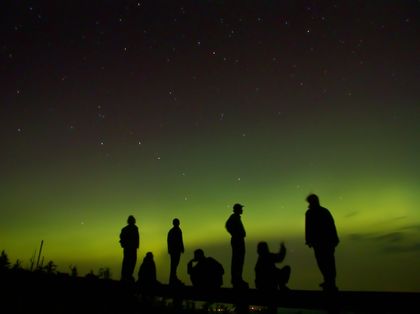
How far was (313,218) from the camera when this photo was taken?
685 centimetres

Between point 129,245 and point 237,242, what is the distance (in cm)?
396

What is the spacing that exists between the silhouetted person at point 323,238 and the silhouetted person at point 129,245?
6134 millimetres

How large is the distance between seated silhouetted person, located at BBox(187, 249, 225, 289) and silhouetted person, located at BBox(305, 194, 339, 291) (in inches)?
123

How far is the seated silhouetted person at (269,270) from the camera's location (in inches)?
299

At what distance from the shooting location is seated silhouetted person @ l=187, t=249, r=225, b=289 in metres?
9.02

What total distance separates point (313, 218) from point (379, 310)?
206cm

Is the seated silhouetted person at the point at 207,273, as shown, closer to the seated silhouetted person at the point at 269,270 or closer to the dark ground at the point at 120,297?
the dark ground at the point at 120,297

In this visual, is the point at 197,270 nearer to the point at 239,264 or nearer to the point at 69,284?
the point at 239,264

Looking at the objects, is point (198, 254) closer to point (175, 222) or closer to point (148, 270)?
point (175, 222)

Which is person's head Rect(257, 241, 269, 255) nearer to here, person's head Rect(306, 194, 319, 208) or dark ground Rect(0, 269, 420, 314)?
dark ground Rect(0, 269, 420, 314)

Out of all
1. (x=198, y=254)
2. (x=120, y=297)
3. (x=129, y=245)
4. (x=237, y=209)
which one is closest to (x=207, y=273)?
(x=198, y=254)

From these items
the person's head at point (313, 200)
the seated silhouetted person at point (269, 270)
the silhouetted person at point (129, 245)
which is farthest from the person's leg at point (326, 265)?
the silhouetted person at point (129, 245)

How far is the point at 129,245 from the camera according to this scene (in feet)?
36.9

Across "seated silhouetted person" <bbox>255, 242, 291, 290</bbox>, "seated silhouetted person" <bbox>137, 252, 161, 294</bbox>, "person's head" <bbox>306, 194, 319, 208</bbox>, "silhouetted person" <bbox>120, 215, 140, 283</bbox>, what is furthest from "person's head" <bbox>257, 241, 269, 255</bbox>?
"silhouetted person" <bbox>120, 215, 140, 283</bbox>
